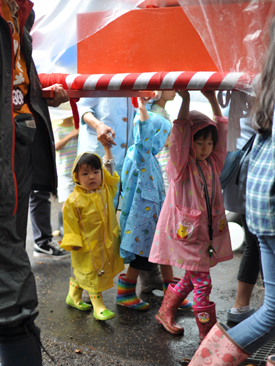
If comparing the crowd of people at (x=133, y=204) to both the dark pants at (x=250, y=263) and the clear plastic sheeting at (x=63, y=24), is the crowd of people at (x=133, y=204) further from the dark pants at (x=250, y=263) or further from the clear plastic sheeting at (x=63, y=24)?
the clear plastic sheeting at (x=63, y=24)

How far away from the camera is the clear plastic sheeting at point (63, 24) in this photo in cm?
232

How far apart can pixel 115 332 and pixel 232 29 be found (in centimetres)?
199

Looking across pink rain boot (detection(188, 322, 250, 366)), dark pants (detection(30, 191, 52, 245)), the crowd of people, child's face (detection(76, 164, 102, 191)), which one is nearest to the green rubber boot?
the crowd of people

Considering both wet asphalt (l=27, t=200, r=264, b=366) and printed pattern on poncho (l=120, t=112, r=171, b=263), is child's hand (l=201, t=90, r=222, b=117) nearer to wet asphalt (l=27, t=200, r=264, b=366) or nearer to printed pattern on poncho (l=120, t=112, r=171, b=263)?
printed pattern on poncho (l=120, t=112, r=171, b=263)

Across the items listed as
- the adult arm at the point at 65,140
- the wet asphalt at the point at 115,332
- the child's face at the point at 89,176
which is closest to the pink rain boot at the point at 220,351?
the wet asphalt at the point at 115,332

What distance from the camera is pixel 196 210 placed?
2.58 metres

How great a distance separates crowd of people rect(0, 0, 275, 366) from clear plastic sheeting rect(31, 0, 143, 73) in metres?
0.40

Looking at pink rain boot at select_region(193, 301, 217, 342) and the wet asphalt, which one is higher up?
pink rain boot at select_region(193, 301, 217, 342)

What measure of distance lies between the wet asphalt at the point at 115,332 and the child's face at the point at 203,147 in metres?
1.18

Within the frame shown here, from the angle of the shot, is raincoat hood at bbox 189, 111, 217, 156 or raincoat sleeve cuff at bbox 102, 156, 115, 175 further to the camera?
raincoat sleeve cuff at bbox 102, 156, 115, 175

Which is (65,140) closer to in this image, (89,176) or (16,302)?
(89,176)

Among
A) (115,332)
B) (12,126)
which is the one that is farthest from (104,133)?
(115,332)

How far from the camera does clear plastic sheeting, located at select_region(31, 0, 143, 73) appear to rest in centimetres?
232

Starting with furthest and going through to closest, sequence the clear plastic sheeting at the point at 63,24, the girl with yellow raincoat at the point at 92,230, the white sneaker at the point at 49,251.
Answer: the white sneaker at the point at 49,251
the girl with yellow raincoat at the point at 92,230
the clear plastic sheeting at the point at 63,24
